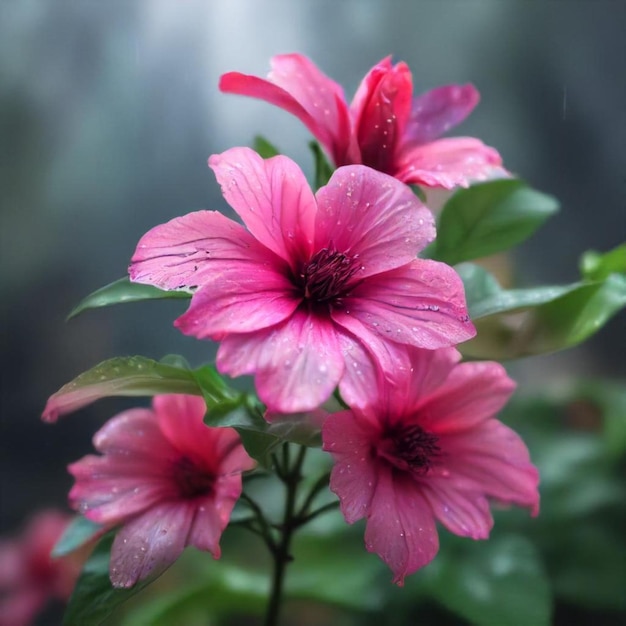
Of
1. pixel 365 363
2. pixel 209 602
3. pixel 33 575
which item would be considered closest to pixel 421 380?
pixel 365 363

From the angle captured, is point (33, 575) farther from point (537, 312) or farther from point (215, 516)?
point (537, 312)

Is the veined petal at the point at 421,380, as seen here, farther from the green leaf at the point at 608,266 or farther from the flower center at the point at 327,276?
the green leaf at the point at 608,266

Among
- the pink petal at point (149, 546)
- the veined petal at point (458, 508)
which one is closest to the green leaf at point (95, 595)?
the pink petal at point (149, 546)

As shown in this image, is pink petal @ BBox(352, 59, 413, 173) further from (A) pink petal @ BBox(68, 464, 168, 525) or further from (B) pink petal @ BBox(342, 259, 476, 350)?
(A) pink petal @ BBox(68, 464, 168, 525)

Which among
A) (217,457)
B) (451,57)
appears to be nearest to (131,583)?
(217,457)

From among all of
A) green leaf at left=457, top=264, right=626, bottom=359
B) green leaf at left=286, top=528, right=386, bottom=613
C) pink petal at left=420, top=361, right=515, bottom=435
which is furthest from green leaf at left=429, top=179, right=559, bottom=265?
green leaf at left=286, top=528, right=386, bottom=613

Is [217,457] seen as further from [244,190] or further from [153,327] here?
[153,327]
